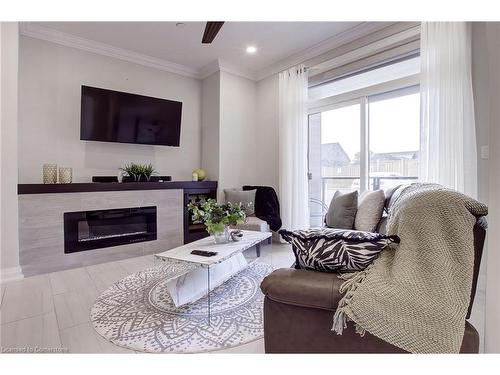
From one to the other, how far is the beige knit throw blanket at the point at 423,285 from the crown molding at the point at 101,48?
13.3ft

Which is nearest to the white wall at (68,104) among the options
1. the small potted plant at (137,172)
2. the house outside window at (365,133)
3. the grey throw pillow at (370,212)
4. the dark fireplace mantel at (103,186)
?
the small potted plant at (137,172)

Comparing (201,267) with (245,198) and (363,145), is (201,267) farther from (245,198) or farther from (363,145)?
(363,145)

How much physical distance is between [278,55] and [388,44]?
147 centimetres

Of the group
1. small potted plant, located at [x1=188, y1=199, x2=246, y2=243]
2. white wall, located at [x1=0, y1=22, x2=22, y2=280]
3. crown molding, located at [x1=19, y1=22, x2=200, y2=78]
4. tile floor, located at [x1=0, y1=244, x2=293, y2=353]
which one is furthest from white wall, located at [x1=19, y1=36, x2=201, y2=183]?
small potted plant, located at [x1=188, y1=199, x2=246, y2=243]

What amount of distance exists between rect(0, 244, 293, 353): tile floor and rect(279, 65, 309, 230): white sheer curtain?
0.89 m

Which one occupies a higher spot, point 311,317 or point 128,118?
point 128,118

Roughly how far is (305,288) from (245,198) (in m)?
2.92

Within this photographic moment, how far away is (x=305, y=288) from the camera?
1126 millimetres

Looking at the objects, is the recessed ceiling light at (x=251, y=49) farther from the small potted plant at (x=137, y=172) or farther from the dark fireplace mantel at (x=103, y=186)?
the small potted plant at (x=137, y=172)

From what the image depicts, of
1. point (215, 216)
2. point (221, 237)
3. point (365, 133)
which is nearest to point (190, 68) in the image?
point (365, 133)

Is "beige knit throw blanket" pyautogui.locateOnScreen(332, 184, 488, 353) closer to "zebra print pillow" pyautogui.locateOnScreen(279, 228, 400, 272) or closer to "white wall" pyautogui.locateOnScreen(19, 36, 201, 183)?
"zebra print pillow" pyautogui.locateOnScreen(279, 228, 400, 272)
